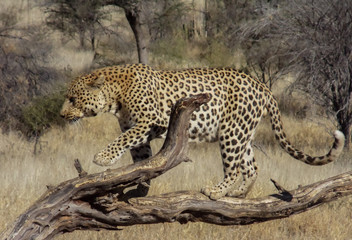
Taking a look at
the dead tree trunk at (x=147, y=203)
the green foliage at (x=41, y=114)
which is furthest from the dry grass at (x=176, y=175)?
the dead tree trunk at (x=147, y=203)

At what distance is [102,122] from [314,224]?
6.71 m

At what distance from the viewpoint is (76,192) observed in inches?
177

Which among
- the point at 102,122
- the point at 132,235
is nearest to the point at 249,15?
the point at 102,122

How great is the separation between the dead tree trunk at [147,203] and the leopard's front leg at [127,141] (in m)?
0.66

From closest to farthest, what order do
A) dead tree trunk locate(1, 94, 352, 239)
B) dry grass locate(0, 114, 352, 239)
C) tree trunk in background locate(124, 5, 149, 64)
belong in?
dead tree trunk locate(1, 94, 352, 239) → dry grass locate(0, 114, 352, 239) → tree trunk in background locate(124, 5, 149, 64)

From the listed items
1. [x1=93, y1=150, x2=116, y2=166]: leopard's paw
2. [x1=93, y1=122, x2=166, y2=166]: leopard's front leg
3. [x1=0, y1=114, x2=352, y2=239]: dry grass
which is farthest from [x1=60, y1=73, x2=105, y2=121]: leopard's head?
[x1=0, y1=114, x2=352, y2=239]: dry grass

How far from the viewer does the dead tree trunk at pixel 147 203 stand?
175 inches

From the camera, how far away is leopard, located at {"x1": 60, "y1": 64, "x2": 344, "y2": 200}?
6035mm

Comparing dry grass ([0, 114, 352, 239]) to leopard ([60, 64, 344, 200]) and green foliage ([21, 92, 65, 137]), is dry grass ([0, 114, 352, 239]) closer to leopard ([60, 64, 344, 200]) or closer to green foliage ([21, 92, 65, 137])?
green foliage ([21, 92, 65, 137])

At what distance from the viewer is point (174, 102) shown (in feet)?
21.0

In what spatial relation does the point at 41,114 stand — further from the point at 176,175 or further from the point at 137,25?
the point at 137,25

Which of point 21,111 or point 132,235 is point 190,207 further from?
point 21,111

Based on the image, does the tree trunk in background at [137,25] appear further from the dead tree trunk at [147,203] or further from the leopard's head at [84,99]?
the dead tree trunk at [147,203]

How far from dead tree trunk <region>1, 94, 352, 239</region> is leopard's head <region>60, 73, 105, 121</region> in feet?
4.50
